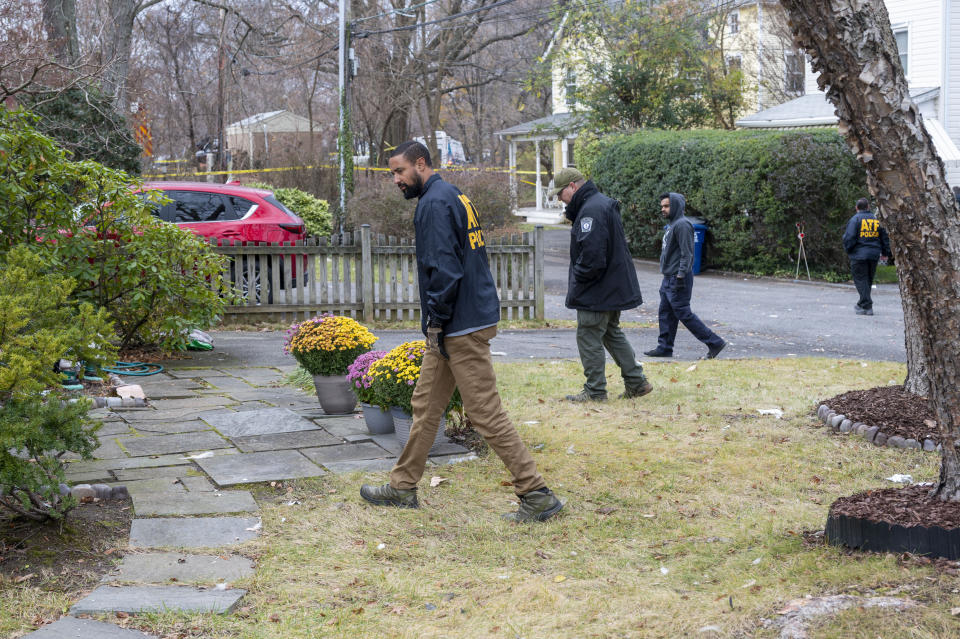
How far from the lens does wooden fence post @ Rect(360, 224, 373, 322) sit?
13.6m

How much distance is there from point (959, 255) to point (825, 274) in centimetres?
1688

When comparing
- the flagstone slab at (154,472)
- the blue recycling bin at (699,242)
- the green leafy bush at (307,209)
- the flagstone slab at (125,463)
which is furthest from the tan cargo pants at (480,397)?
the blue recycling bin at (699,242)

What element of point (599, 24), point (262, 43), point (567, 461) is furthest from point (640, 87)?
point (567, 461)

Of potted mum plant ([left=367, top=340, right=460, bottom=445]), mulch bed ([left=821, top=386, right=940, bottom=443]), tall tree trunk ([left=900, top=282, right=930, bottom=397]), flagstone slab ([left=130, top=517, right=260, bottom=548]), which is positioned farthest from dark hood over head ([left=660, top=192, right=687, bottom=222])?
flagstone slab ([left=130, top=517, right=260, bottom=548])

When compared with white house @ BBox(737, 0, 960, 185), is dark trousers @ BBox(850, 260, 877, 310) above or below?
below

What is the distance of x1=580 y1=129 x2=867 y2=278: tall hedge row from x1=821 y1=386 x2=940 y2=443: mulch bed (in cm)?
1308

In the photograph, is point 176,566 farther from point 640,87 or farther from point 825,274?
point 640,87

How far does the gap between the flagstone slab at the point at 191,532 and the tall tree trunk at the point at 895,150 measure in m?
3.40

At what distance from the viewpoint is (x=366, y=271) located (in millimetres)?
13609

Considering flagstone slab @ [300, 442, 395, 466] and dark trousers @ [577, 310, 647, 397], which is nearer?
flagstone slab @ [300, 442, 395, 466]

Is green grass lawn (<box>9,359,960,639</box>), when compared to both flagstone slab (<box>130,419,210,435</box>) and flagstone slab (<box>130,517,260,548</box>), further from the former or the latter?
flagstone slab (<box>130,419,210,435</box>)

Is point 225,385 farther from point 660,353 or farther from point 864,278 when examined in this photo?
point 864,278

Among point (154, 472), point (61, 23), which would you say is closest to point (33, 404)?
point (154, 472)

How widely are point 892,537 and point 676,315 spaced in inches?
252
